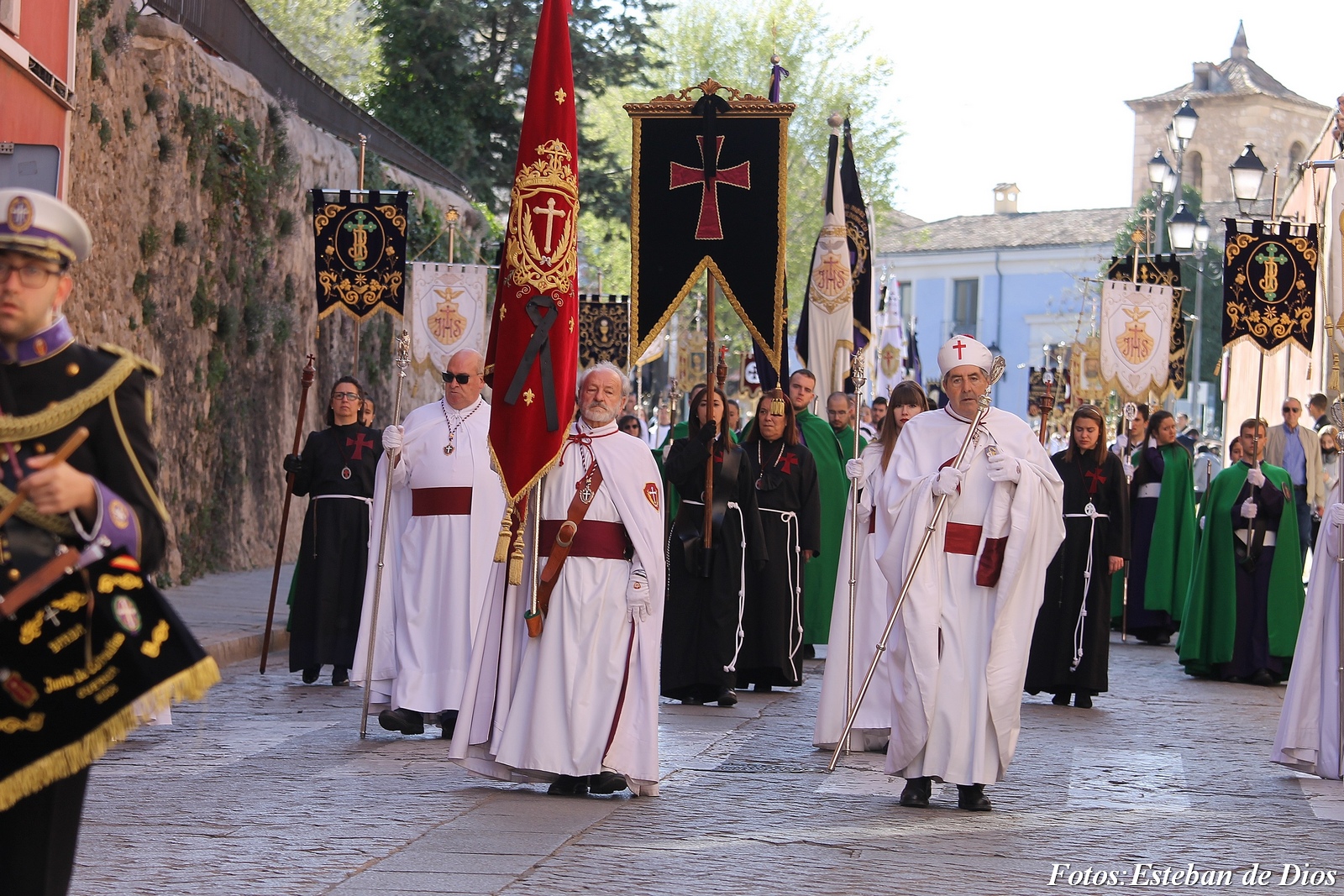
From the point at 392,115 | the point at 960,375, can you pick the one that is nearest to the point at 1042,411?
the point at 960,375

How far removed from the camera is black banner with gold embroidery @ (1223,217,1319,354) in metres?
16.6

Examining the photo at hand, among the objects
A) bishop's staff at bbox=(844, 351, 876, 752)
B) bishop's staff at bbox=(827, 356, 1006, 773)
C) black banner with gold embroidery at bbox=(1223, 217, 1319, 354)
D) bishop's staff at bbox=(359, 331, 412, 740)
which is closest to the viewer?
bishop's staff at bbox=(827, 356, 1006, 773)

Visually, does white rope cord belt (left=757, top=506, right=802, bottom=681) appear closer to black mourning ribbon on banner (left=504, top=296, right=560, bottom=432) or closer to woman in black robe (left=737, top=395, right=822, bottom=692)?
woman in black robe (left=737, top=395, right=822, bottom=692)

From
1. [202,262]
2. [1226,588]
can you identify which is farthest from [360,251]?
[1226,588]

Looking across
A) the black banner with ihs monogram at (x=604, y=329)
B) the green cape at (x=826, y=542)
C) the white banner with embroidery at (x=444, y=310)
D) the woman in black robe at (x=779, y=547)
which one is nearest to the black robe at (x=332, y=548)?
the woman in black robe at (x=779, y=547)

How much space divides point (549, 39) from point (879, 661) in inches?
149

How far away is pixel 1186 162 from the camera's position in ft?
239

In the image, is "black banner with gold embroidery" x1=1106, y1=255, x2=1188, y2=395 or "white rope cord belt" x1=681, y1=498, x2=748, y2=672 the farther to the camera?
"black banner with gold embroidery" x1=1106, y1=255, x2=1188, y2=395

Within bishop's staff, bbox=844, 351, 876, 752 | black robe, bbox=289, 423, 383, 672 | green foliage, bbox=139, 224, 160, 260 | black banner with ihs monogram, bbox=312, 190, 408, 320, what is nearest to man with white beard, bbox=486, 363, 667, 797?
bishop's staff, bbox=844, 351, 876, 752

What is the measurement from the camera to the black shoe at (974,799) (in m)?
7.73

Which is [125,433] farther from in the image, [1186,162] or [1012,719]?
[1186,162]

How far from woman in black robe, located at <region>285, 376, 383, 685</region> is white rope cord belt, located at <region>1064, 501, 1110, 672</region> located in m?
4.83

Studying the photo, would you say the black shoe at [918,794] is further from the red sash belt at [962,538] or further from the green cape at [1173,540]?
the green cape at [1173,540]

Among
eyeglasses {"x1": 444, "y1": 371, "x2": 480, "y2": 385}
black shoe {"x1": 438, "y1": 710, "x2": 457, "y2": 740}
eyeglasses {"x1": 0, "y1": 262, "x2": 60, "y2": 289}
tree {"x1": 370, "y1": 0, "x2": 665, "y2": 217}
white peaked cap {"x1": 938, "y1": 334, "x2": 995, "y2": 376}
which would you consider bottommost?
black shoe {"x1": 438, "y1": 710, "x2": 457, "y2": 740}
